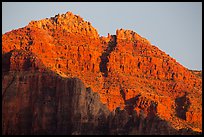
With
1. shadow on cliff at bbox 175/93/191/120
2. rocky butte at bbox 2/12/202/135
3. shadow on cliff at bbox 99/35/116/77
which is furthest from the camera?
shadow on cliff at bbox 99/35/116/77

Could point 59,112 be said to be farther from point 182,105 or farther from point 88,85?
point 182,105

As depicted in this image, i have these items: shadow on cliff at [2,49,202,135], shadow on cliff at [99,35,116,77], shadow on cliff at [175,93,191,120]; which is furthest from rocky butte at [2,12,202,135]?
shadow on cliff at [175,93,191,120]

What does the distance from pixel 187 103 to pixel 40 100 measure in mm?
53205

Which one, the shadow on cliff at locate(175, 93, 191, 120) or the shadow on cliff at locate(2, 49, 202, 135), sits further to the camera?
the shadow on cliff at locate(175, 93, 191, 120)

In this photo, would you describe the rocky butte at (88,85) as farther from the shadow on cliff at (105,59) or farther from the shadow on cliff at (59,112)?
the shadow on cliff at (105,59)

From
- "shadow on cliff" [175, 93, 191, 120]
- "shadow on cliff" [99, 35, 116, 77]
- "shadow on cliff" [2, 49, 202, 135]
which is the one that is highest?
"shadow on cliff" [99, 35, 116, 77]

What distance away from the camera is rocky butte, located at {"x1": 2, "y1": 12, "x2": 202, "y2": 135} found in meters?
131

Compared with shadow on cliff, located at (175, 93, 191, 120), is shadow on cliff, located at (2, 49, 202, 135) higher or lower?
lower

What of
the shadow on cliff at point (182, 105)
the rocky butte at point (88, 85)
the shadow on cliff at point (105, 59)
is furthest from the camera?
the shadow on cliff at point (105, 59)

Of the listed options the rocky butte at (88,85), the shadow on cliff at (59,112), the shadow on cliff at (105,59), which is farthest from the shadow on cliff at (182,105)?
the shadow on cliff at (59,112)

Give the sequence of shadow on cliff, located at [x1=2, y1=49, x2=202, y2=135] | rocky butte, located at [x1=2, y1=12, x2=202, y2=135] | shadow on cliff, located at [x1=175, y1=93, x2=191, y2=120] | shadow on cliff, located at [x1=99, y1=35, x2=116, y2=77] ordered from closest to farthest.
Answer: shadow on cliff, located at [x1=2, y1=49, x2=202, y2=135], rocky butte, located at [x1=2, y1=12, x2=202, y2=135], shadow on cliff, located at [x1=175, y1=93, x2=191, y2=120], shadow on cliff, located at [x1=99, y1=35, x2=116, y2=77]

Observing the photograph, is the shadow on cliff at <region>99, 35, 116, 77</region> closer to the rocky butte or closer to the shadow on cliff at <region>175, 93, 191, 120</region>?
the rocky butte

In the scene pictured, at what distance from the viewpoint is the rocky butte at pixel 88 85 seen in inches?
5157

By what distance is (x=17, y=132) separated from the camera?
5212 inches
